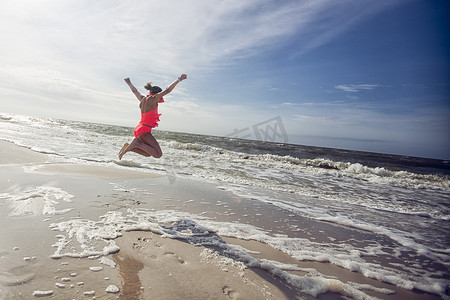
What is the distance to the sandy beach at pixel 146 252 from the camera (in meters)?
2.21

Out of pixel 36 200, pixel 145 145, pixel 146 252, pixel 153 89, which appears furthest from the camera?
pixel 145 145

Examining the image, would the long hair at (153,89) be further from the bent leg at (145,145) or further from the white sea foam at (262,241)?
the white sea foam at (262,241)

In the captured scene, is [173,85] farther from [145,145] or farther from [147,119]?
[145,145]

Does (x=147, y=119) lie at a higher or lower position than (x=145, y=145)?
higher

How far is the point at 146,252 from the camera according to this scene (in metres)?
2.86

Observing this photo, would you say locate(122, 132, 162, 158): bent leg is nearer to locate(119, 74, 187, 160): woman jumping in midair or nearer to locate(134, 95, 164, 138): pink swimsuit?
locate(119, 74, 187, 160): woman jumping in midair

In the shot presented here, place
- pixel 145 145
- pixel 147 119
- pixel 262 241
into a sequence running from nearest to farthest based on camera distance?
pixel 262 241 < pixel 147 119 < pixel 145 145

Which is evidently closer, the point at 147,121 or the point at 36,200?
the point at 36,200

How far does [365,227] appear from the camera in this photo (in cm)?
489

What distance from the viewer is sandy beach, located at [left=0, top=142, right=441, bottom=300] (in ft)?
7.26

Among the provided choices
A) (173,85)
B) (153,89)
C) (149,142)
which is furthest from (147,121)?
(173,85)

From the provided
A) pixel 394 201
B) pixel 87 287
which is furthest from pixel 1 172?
pixel 394 201

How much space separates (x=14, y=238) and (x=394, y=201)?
34.1ft

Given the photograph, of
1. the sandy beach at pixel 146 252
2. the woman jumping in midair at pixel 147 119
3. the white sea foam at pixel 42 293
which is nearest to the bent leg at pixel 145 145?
the woman jumping in midair at pixel 147 119
